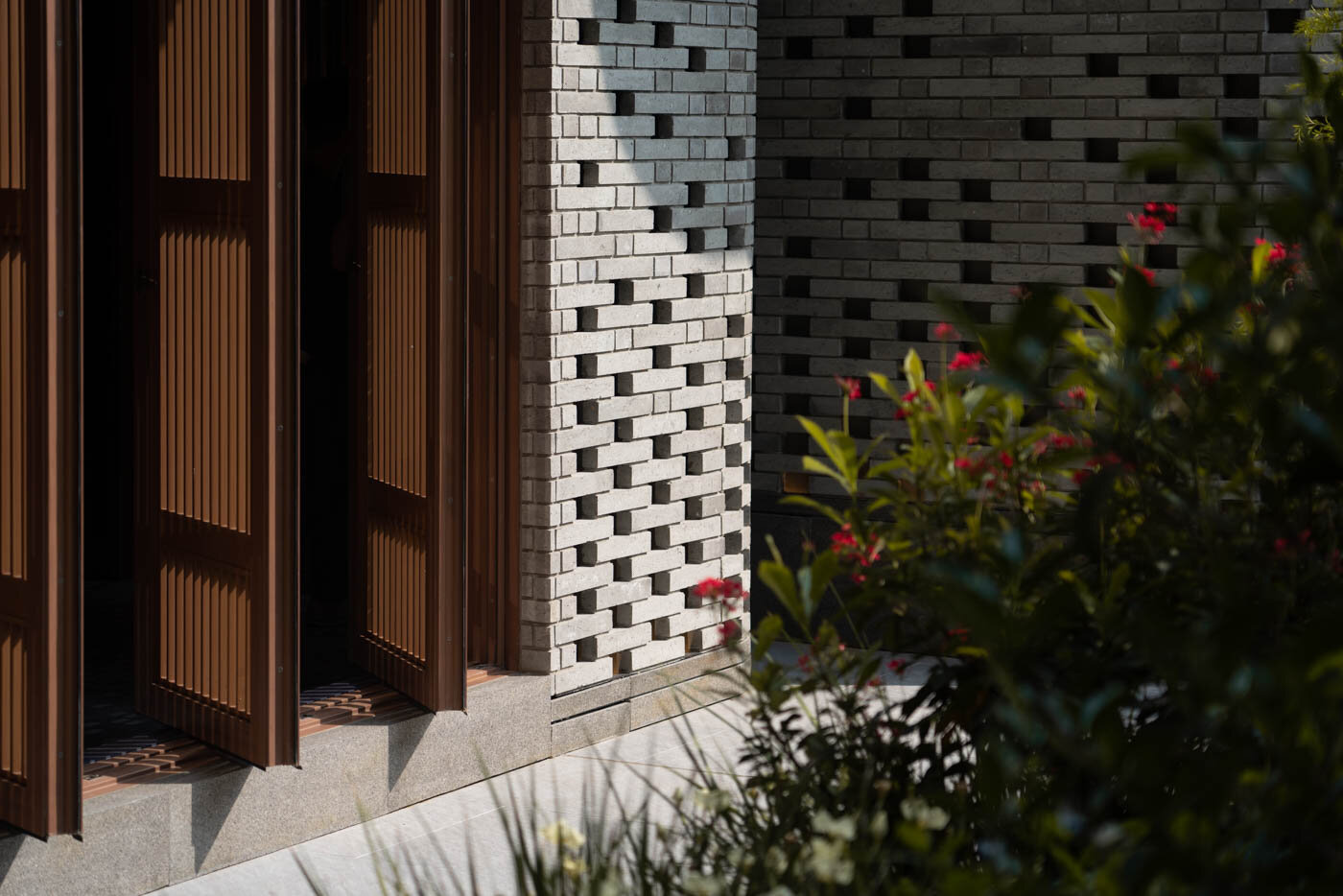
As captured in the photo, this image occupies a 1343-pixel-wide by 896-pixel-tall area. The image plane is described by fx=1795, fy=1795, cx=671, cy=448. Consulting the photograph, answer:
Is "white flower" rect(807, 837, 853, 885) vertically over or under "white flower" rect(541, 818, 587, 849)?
over

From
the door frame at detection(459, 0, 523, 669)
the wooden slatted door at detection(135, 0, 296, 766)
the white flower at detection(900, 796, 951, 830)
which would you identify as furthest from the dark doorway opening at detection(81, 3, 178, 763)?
the white flower at detection(900, 796, 951, 830)

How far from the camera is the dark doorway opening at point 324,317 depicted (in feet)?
22.7

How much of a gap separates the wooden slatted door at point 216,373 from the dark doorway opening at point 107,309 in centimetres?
229

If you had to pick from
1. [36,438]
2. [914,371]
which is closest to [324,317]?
[36,438]

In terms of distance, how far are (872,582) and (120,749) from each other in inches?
114

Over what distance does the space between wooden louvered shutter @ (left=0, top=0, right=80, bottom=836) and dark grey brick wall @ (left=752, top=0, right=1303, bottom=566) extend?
167 inches

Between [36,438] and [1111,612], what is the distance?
2671 millimetres

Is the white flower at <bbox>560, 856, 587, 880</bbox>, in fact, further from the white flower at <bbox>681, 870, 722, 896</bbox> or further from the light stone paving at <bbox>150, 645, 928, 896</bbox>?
the light stone paving at <bbox>150, 645, 928, 896</bbox>

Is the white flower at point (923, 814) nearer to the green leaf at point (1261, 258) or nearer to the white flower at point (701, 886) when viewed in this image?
the white flower at point (701, 886)

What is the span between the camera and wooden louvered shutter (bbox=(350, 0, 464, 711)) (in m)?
5.32

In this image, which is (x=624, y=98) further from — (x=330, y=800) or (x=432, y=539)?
(x=330, y=800)

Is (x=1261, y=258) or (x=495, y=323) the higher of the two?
(x=1261, y=258)

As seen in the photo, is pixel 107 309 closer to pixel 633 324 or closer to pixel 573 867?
pixel 633 324

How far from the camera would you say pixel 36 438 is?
4129 mm
